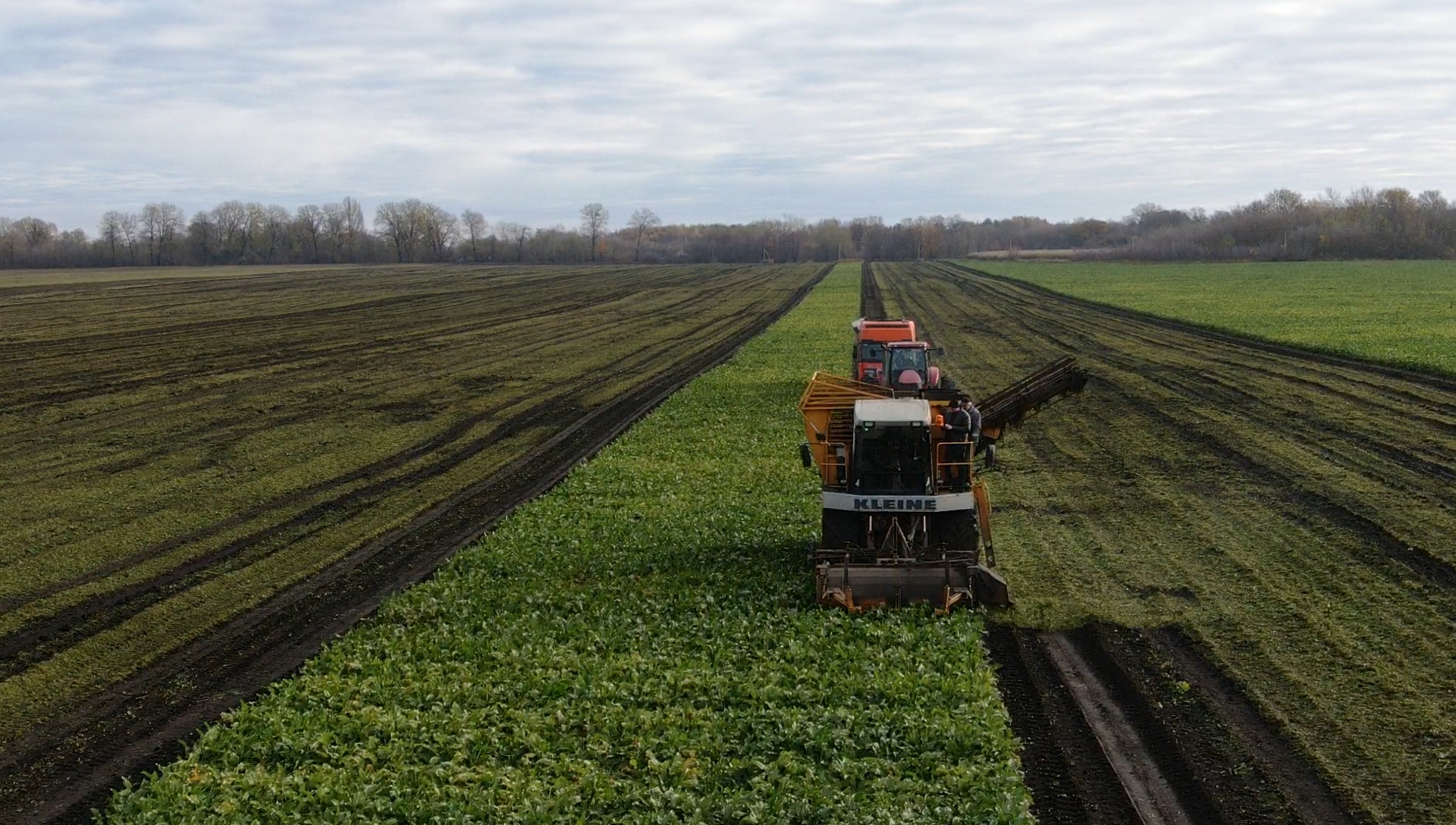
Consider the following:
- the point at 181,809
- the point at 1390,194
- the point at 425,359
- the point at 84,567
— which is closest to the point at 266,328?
the point at 425,359

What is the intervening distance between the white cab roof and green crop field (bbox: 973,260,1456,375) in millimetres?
28724

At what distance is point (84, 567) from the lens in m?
19.9

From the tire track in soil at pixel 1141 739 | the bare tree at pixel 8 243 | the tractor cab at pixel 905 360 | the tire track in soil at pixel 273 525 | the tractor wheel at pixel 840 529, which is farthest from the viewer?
the bare tree at pixel 8 243

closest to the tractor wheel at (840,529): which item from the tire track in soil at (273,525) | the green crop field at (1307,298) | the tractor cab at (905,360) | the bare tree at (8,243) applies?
the tire track in soil at (273,525)

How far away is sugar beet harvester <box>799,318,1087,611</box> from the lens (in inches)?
657

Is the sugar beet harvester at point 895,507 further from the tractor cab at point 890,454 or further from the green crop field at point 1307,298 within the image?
the green crop field at point 1307,298

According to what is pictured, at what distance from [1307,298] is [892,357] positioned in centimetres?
5473

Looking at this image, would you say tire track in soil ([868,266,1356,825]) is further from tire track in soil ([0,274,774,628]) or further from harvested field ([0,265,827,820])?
tire track in soil ([0,274,774,628])

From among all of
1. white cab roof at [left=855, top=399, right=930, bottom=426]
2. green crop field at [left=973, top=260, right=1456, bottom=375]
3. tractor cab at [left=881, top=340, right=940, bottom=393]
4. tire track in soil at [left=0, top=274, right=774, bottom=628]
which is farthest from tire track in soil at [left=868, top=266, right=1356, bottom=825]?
green crop field at [left=973, top=260, right=1456, bottom=375]

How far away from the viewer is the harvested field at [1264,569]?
1239cm

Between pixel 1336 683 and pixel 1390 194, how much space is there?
198 metres

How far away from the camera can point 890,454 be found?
17.6m

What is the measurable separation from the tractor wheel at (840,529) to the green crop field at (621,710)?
0.71 meters

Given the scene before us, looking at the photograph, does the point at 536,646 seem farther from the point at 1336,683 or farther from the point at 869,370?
the point at 869,370
